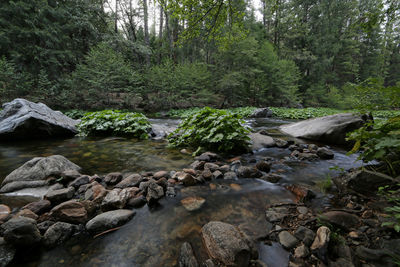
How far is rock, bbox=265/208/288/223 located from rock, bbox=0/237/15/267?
2.18 metres

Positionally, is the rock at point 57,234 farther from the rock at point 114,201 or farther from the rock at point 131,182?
the rock at point 131,182

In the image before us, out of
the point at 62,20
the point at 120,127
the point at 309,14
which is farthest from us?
the point at 309,14

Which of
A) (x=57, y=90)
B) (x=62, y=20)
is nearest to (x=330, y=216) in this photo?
(x=57, y=90)

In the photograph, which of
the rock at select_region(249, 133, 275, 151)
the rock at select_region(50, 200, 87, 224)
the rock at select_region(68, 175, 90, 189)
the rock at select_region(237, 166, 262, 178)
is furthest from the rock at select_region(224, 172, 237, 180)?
the rock at select_region(68, 175, 90, 189)

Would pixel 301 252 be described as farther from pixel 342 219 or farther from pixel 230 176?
pixel 230 176

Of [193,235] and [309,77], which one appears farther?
[309,77]

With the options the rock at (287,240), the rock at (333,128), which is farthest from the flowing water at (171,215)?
the rock at (333,128)

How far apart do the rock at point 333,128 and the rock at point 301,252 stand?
4562mm

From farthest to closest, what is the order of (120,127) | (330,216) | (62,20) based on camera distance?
1. (62,20)
2. (120,127)
3. (330,216)

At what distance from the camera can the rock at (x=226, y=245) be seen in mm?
1255

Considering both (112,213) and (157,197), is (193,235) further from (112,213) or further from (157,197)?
(112,213)

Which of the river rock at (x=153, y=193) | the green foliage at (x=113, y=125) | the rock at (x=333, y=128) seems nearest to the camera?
the river rock at (x=153, y=193)

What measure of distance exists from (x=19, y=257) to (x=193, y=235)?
4.43 ft

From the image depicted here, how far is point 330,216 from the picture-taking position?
1570mm
